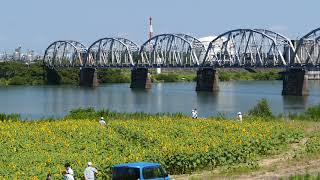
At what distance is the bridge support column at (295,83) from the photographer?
131m

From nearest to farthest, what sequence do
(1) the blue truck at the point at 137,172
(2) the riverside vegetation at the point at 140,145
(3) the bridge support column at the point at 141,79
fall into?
(1) the blue truck at the point at 137,172
(2) the riverside vegetation at the point at 140,145
(3) the bridge support column at the point at 141,79

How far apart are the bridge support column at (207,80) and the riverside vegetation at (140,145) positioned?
11081 centimetres

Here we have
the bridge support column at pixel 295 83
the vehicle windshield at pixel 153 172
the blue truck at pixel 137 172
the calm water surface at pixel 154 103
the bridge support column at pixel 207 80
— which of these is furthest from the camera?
the bridge support column at pixel 207 80

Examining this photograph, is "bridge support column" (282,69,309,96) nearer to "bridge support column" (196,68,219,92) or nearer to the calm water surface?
the calm water surface

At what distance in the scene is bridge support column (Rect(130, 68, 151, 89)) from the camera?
176837 millimetres

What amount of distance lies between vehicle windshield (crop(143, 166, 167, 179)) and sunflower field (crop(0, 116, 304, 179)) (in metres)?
3.26

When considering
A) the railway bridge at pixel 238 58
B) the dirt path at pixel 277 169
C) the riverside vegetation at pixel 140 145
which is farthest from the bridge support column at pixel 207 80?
the dirt path at pixel 277 169

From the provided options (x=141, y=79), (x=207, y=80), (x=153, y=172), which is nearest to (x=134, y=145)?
(x=153, y=172)

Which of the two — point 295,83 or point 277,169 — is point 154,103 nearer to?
point 295,83

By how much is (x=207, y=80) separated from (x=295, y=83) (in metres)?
30.4

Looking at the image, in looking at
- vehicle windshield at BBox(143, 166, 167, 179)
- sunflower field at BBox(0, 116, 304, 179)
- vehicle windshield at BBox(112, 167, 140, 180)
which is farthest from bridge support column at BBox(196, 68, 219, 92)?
vehicle windshield at BBox(112, 167, 140, 180)

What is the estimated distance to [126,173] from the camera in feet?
72.4

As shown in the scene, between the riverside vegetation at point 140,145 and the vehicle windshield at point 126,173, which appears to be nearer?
the vehicle windshield at point 126,173

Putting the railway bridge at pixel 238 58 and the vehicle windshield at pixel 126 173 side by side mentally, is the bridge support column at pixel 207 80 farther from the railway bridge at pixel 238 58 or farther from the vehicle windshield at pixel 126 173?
the vehicle windshield at pixel 126 173
